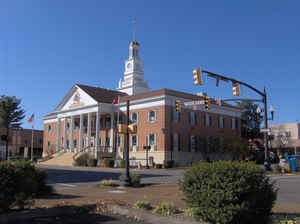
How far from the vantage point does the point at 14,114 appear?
73875mm

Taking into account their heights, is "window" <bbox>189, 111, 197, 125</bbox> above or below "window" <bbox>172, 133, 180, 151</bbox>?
above

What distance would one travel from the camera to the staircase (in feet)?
160

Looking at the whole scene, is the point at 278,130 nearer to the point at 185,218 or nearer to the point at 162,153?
the point at 162,153

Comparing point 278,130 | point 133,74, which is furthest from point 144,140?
point 278,130

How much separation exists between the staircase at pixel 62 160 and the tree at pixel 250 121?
3189 cm

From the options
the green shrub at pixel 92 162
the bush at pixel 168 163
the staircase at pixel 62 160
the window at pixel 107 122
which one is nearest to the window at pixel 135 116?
the window at pixel 107 122

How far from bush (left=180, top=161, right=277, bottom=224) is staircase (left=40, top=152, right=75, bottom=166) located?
141 feet

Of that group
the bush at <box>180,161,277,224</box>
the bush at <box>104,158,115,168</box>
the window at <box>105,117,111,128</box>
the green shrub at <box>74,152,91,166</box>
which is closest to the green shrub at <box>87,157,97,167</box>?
the green shrub at <box>74,152,91,166</box>

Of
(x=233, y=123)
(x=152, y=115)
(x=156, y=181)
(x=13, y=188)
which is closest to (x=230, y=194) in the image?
(x=13, y=188)

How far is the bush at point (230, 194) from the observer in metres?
6.36

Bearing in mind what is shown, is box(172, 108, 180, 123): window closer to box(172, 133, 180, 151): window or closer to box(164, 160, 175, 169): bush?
box(172, 133, 180, 151): window

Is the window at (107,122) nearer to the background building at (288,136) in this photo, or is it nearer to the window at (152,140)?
the window at (152,140)

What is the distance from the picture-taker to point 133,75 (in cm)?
6519

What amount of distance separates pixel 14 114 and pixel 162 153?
4407cm
